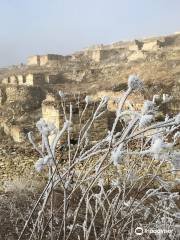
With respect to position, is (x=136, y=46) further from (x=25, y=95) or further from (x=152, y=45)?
(x=25, y=95)

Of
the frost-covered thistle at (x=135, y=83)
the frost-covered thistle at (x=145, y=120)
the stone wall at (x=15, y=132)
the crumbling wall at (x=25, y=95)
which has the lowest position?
the crumbling wall at (x=25, y=95)

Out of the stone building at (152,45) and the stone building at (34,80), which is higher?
the stone building at (152,45)

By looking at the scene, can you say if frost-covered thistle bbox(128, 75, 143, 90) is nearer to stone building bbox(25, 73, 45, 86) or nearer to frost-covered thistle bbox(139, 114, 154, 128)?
frost-covered thistle bbox(139, 114, 154, 128)

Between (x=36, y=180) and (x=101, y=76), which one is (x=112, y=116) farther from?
(x=101, y=76)

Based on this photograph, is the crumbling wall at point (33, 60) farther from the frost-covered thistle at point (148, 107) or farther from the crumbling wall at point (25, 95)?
the frost-covered thistle at point (148, 107)

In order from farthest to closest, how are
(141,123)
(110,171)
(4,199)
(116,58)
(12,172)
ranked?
(116,58), (12,172), (110,171), (4,199), (141,123)

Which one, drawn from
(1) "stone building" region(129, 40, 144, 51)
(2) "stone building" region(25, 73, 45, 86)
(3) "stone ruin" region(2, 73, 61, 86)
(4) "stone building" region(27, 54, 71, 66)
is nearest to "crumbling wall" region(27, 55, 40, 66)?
(4) "stone building" region(27, 54, 71, 66)

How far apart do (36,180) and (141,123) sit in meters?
6.50

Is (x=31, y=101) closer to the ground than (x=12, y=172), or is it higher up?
closer to the ground

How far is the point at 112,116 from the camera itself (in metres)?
12.2

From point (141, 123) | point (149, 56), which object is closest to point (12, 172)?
point (141, 123)

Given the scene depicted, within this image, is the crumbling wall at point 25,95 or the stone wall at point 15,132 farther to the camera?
the crumbling wall at point 25,95

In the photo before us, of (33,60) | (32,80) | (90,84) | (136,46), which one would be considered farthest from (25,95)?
(33,60)

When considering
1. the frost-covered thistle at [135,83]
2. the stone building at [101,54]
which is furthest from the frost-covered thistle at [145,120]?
the stone building at [101,54]
